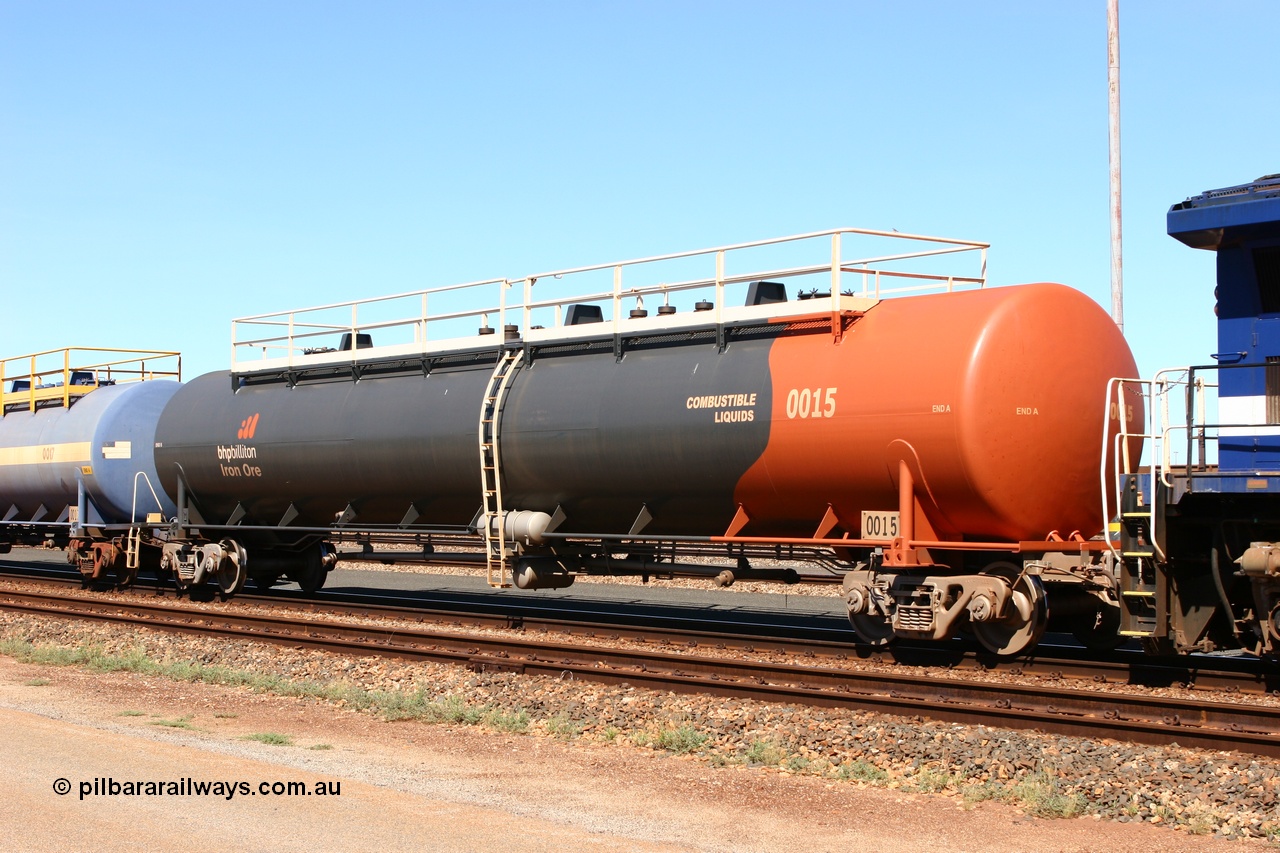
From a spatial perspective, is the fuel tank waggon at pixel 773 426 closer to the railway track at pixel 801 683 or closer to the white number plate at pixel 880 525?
the white number plate at pixel 880 525

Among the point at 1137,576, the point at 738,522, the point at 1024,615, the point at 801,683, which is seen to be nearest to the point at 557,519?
the point at 738,522

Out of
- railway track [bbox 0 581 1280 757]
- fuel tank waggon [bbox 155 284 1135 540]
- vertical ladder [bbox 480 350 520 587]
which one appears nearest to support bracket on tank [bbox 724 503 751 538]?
fuel tank waggon [bbox 155 284 1135 540]

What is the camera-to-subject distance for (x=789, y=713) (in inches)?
447

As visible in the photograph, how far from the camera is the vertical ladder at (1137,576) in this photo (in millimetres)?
12023

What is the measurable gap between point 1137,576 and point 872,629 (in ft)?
10.0

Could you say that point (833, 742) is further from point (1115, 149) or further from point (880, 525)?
point (1115, 149)

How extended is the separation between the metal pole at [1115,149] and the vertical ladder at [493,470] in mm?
9837

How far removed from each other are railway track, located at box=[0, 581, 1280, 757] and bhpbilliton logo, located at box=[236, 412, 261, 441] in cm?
350

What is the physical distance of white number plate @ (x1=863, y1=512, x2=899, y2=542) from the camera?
544 inches

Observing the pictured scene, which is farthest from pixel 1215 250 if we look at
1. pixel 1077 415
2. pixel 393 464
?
pixel 393 464

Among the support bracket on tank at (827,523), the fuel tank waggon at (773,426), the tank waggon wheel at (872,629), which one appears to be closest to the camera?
the fuel tank waggon at (773,426)

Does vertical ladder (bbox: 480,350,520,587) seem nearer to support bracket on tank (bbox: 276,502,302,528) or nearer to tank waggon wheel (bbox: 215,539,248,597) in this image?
support bracket on tank (bbox: 276,502,302,528)

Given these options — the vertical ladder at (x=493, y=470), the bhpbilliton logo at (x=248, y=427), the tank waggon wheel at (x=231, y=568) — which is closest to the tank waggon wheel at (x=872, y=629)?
the vertical ladder at (x=493, y=470)

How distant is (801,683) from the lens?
12680mm
